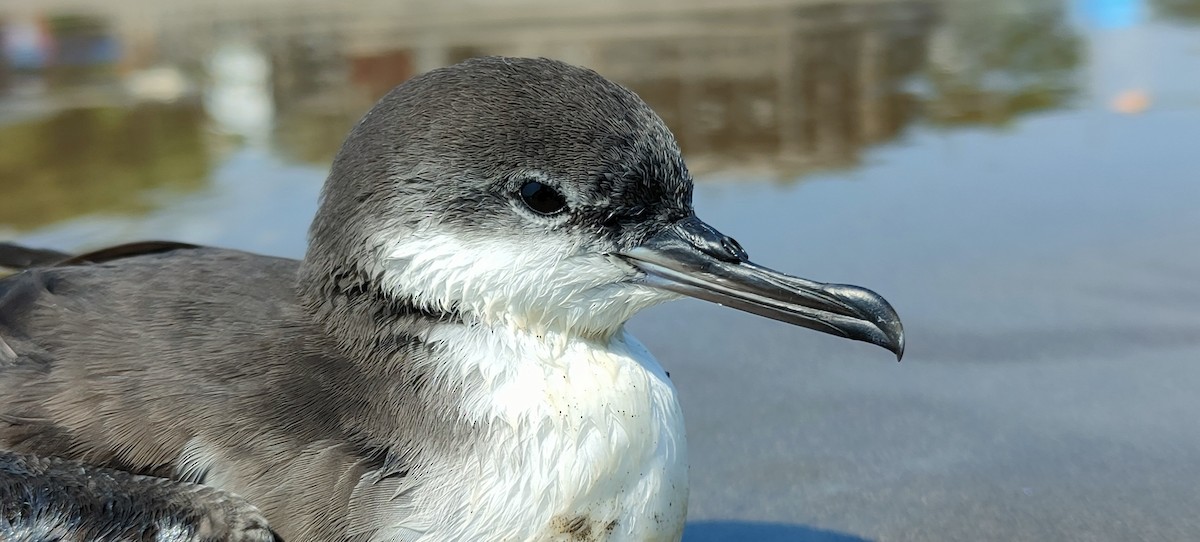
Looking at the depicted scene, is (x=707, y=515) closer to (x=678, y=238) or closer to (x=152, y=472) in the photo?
(x=678, y=238)

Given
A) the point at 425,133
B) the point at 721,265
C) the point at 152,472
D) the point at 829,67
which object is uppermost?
the point at 425,133

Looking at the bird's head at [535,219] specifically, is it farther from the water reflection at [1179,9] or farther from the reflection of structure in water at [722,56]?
the water reflection at [1179,9]

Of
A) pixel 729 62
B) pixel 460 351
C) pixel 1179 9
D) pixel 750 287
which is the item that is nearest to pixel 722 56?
pixel 729 62

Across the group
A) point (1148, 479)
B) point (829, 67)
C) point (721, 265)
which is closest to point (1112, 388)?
point (1148, 479)

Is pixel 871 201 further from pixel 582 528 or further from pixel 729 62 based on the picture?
pixel 729 62

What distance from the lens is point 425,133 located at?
281 centimetres

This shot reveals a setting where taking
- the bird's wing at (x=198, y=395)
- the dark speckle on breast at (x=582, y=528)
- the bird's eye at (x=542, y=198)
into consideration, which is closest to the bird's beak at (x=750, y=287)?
the bird's eye at (x=542, y=198)

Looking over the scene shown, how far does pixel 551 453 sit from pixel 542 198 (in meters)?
0.56

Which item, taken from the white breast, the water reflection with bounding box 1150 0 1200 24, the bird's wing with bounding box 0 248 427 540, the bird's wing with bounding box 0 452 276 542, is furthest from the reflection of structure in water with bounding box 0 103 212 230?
the water reflection with bounding box 1150 0 1200 24

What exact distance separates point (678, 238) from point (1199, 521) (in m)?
1.55

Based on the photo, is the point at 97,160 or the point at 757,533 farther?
the point at 97,160

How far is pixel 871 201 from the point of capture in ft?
19.4

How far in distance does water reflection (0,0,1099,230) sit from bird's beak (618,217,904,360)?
3.62 m

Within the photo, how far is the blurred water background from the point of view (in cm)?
360
